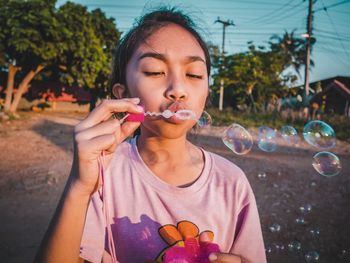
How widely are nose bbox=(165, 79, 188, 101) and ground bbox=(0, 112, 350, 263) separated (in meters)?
1.56

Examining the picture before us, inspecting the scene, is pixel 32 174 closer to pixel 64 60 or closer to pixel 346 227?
pixel 346 227

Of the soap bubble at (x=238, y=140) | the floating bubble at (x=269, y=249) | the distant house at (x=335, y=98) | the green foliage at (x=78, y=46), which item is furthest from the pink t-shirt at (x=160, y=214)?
the distant house at (x=335, y=98)

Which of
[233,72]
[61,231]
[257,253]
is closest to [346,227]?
[257,253]

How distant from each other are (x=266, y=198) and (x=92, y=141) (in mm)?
3756

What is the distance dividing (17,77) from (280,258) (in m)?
20.2

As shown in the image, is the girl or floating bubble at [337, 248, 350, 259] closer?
the girl

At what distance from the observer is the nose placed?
1.17 metres

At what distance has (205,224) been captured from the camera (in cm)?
125

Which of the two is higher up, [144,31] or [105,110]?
[144,31]

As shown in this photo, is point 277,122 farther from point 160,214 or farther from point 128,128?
point 128,128

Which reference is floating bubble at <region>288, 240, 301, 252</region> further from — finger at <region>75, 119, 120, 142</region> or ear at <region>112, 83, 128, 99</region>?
finger at <region>75, 119, 120, 142</region>

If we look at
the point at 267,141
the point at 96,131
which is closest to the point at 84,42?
the point at 267,141

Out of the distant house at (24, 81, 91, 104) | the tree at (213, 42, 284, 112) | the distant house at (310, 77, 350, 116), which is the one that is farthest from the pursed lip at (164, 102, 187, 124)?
the distant house at (310, 77, 350, 116)

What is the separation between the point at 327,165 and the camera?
8.46 feet
